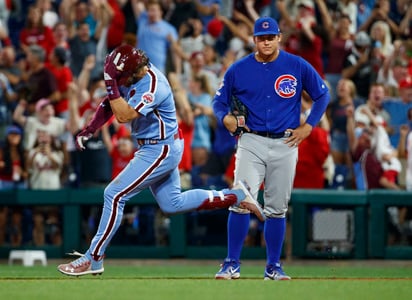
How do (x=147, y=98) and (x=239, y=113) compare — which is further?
(x=239, y=113)

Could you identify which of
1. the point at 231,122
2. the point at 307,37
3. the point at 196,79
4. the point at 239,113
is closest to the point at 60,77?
the point at 196,79

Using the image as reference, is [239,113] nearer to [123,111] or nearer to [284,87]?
[284,87]

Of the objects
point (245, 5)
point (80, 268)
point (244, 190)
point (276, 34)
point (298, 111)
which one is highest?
point (245, 5)

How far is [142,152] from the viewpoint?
9828 mm

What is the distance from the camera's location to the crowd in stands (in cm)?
1513

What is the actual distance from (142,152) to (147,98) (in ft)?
1.77

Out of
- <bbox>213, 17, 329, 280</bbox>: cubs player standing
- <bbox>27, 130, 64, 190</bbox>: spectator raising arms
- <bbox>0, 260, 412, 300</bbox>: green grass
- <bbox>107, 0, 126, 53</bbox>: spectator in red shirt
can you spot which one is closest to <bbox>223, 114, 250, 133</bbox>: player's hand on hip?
<bbox>213, 17, 329, 280</bbox>: cubs player standing

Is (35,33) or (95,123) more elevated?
(35,33)

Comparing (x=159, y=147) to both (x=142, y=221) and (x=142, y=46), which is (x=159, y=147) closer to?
(x=142, y=221)

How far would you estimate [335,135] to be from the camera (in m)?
15.6

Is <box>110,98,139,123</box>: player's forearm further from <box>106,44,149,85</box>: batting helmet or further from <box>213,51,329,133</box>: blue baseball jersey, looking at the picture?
<box>213,51,329,133</box>: blue baseball jersey

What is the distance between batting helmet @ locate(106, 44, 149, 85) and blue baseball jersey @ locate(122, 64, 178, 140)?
0.39ft

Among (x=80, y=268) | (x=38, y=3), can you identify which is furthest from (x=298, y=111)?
(x=38, y=3)

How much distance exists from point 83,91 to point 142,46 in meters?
1.34
